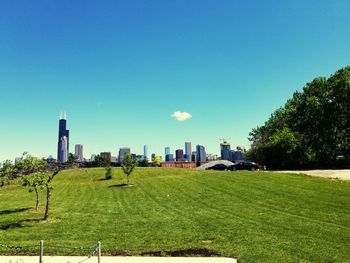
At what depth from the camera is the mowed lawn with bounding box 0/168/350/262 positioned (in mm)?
13844

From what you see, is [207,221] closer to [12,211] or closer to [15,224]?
[15,224]

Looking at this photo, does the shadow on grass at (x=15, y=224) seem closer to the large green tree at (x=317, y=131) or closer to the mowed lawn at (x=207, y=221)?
the mowed lawn at (x=207, y=221)

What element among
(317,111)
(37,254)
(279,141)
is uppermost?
(317,111)

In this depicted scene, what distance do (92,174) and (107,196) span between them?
23.3m

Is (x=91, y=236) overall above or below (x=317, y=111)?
below

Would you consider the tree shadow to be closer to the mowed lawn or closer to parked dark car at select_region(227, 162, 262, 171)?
the mowed lawn

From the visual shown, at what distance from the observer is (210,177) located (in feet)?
129

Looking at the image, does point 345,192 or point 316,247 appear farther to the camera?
point 345,192

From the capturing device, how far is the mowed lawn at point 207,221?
13.8m

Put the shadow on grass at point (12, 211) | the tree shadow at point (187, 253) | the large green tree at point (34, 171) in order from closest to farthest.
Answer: the tree shadow at point (187, 253), the large green tree at point (34, 171), the shadow on grass at point (12, 211)

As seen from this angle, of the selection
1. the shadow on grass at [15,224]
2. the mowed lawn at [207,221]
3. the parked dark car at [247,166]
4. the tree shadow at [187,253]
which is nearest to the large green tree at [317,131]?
the parked dark car at [247,166]

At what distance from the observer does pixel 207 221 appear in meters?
19.0

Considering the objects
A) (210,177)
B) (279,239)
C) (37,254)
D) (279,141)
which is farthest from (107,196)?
(279,141)

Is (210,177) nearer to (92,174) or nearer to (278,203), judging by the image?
(278,203)
